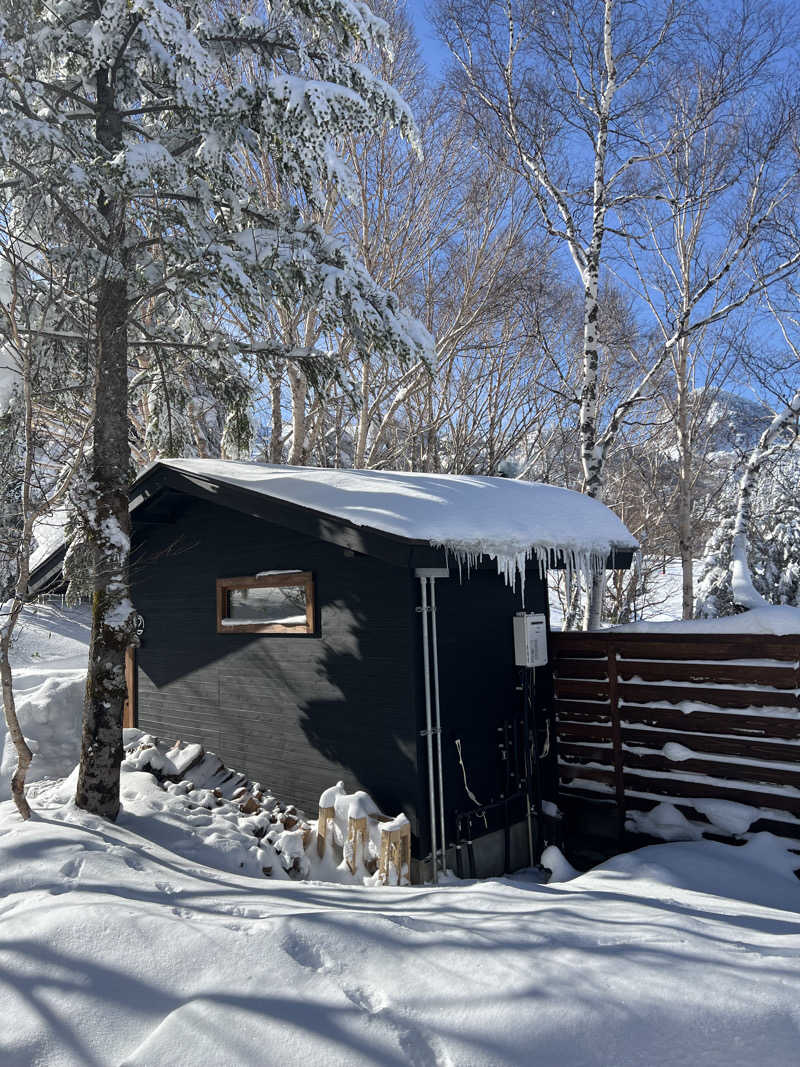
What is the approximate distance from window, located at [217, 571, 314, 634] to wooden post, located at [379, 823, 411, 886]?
5.93 feet

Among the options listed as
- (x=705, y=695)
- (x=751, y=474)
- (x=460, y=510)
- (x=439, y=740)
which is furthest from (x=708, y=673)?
(x=751, y=474)

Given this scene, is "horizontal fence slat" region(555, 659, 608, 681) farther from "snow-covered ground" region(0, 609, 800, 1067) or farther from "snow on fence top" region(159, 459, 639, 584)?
"snow-covered ground" region(0, 609, 800, 1067)

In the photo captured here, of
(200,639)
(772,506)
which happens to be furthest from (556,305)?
(200,639)

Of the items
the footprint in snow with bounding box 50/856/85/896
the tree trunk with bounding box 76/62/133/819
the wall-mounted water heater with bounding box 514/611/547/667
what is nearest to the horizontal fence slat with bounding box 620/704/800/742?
the wall-mounted water heater with bounding box 514/611/547/667

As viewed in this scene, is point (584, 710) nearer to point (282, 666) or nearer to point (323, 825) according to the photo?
point (323, 825)

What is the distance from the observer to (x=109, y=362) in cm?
538

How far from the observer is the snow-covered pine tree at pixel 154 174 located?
495cm

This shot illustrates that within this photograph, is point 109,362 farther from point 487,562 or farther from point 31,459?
point 487,562

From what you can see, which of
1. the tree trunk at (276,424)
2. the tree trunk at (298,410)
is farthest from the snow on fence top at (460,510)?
the tree trunk at (276,424)

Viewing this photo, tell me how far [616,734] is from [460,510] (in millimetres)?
2370

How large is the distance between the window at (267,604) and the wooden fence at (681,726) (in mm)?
2318

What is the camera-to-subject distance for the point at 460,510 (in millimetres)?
5691

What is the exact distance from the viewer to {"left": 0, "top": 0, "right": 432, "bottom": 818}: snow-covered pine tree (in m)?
4.95

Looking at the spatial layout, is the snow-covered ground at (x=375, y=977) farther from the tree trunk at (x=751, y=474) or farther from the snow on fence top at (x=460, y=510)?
the tree trunk at (x=751, y=474)
